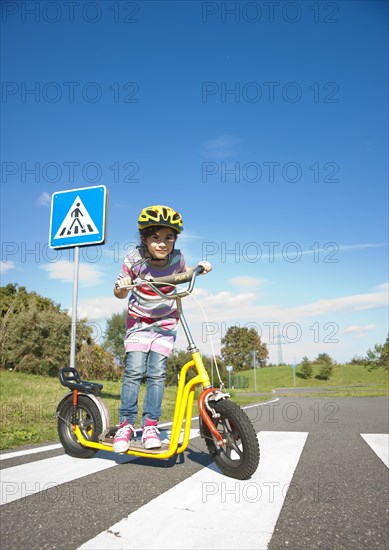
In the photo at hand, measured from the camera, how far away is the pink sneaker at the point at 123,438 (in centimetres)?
294

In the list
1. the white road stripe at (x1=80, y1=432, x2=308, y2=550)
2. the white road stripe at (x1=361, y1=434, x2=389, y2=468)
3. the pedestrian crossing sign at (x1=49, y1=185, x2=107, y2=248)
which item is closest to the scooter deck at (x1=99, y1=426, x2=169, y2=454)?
the white road stripe at (x1=80, y1=432, x2=308, y2=550)

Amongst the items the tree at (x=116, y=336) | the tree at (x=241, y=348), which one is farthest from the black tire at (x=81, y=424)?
the tree at (x=241, y=348)

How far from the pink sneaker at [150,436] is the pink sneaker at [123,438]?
0.39 ft

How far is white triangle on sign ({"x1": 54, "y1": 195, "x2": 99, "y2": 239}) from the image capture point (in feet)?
18.1

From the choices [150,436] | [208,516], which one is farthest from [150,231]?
[208,516]

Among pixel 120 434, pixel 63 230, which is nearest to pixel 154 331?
pixel 120 434

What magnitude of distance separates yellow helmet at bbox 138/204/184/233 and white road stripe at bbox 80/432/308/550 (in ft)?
6.10

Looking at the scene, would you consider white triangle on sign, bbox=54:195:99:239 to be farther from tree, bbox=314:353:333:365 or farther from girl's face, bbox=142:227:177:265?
tree, bbox=314:353:333:365

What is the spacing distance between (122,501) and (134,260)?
71.4 inches

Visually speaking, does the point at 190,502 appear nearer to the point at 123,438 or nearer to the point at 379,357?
the point at 123,438

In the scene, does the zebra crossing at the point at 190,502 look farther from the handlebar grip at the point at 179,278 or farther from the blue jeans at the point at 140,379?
the handlebar grip at the point at 179,278

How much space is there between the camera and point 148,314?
3.32 meters

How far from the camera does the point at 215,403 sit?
9.25ft

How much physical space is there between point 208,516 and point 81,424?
1.83m
